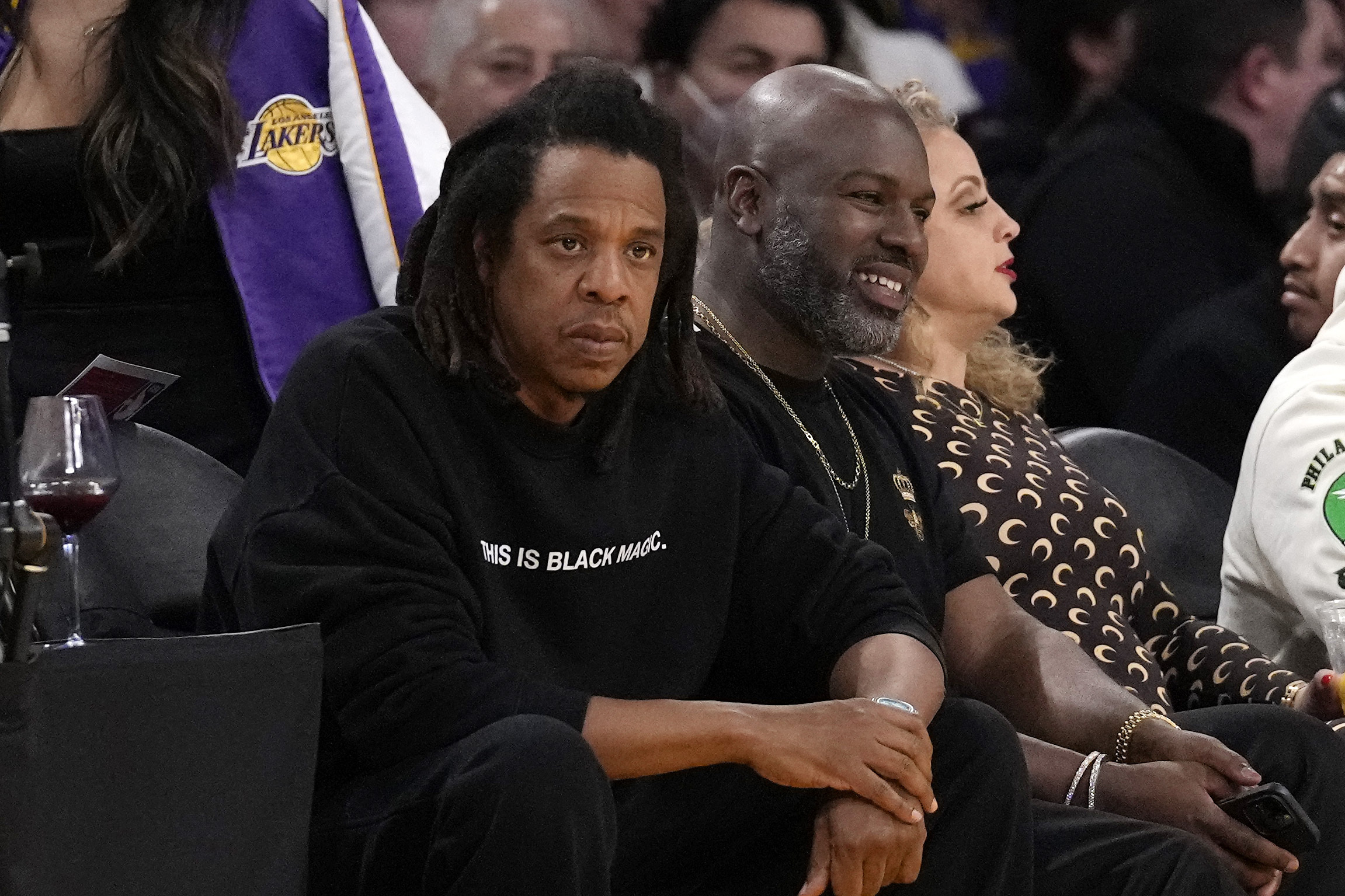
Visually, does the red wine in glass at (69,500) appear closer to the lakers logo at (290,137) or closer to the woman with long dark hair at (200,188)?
the woman with long dark hair at (200,188)

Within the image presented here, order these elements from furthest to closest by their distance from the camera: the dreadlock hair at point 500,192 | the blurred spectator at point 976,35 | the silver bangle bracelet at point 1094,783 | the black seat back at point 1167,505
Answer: the blurred spectator at point 976,35
the black seat back at point 1167,505
the silver bangle bracelet at point 1094,783
the dreadlock hair at point 500,192

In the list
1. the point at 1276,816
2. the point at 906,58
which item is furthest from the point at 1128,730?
the point at 906,58

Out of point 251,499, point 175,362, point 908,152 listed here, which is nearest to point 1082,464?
point 908,152

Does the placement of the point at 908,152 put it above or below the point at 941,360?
above

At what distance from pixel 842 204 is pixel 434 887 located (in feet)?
4.32

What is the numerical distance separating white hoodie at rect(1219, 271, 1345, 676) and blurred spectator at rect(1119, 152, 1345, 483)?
0.87 meters

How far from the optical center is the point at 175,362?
2504 millimetres

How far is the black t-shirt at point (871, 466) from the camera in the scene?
94.2 inches

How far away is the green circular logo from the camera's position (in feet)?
9.22

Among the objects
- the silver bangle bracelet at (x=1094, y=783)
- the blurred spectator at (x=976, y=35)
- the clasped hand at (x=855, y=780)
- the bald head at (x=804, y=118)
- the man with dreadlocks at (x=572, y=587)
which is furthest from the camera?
the blurred spectator at (x=976, y=35)

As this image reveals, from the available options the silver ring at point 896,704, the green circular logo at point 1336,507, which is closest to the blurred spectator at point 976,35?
the green circular logo at point 1336,507

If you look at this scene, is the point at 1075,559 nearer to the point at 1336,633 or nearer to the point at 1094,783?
the point at 1336,633

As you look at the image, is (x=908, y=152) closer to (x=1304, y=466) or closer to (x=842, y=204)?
(x=842, y=204)

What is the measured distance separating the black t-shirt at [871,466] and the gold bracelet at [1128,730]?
0.89 ft
